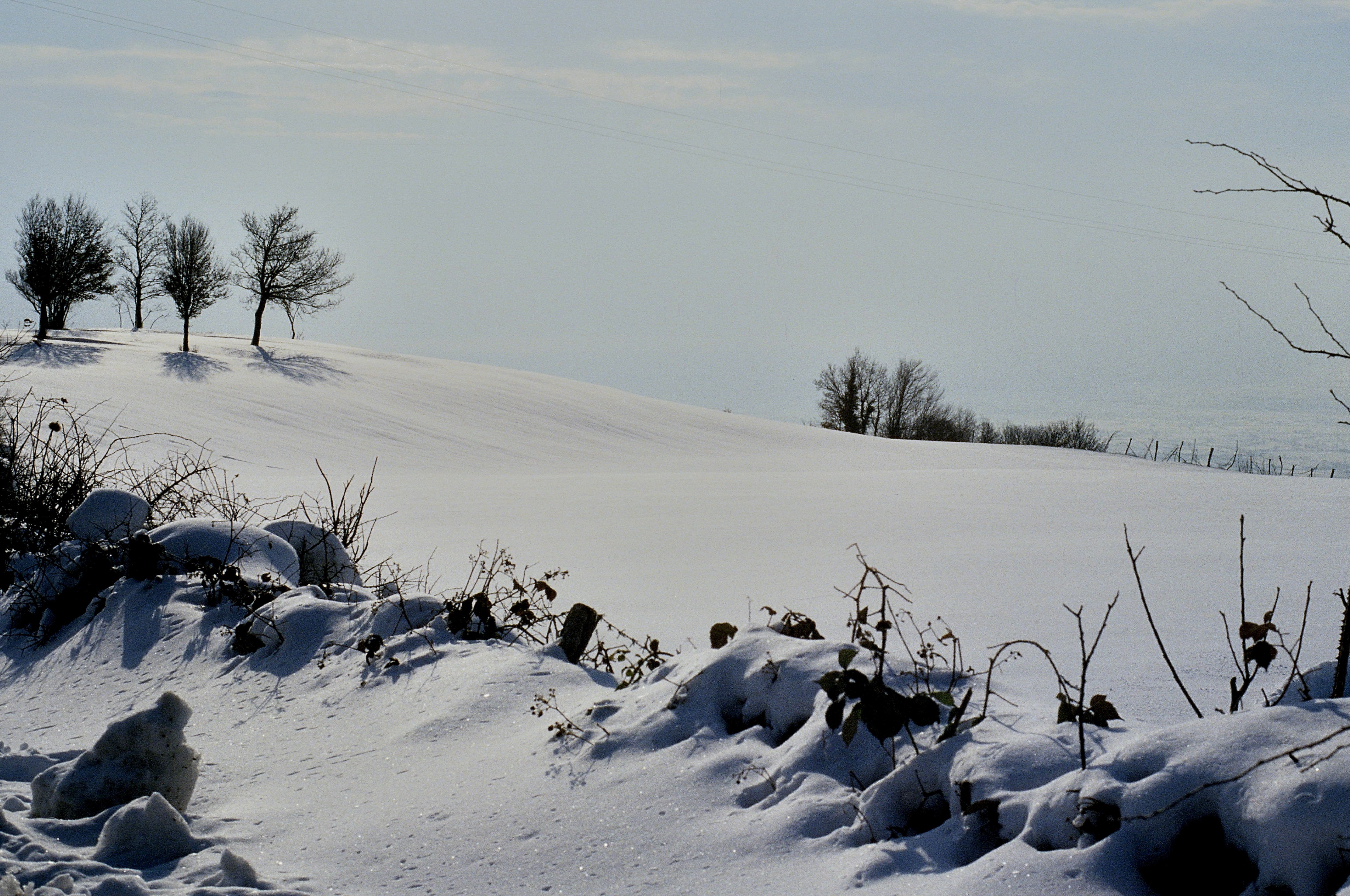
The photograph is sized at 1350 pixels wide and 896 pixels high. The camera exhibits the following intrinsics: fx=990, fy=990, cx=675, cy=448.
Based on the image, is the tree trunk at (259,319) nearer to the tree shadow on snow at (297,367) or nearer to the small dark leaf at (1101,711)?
the tree shadow on snow at (297,367)

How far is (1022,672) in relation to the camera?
6.09 m

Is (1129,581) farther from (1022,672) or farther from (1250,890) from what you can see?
(1250,890)

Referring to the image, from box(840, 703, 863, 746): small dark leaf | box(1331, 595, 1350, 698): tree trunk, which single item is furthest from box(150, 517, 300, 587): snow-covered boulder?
box(1331, 595, 1350, 698): tree trunk

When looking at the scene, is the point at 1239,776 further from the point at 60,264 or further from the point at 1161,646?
the point at 60,264

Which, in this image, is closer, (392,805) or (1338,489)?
(392,805)

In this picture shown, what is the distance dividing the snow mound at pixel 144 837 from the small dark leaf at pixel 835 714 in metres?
2.29

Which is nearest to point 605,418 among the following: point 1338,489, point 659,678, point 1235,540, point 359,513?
point 1338,489

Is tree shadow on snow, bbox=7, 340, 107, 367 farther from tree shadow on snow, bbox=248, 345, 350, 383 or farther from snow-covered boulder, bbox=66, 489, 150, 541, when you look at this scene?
snow-covered boulder, bbox=66, 489, 150, 541

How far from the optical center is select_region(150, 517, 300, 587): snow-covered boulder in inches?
254

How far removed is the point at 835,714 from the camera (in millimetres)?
3207

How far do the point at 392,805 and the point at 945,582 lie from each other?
282 inches

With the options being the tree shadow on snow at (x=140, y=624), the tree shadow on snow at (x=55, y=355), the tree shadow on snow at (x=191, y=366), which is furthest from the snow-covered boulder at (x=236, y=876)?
the tree shadow on snow at (x=55, y=355)

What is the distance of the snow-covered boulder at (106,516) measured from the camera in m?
6.80

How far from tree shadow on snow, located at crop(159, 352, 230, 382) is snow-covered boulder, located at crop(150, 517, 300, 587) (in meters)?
29.6
